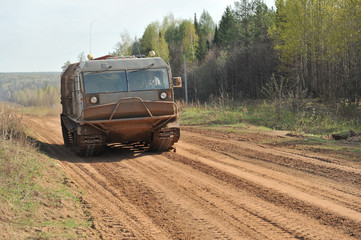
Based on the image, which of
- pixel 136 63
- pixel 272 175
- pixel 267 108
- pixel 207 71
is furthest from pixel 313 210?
pixel 207 71

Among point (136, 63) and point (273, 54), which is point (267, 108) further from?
point (273, 54)

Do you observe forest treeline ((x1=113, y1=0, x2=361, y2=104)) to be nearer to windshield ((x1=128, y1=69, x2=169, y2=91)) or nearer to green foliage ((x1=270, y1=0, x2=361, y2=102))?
green foliage ((x1=270, y1=0, x2=361, y2=102))

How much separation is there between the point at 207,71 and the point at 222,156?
152 feet

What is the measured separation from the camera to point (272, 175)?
820cm

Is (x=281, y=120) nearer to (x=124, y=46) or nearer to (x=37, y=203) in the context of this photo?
(x=37, y=203)

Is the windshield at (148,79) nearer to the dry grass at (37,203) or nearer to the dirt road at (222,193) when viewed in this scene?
the dirt road at (222,193)

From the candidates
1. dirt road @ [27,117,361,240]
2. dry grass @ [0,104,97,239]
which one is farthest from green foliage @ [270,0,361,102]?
dry grass @ [0,104,97,239]

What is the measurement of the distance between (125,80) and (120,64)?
54cm

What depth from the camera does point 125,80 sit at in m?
10.7

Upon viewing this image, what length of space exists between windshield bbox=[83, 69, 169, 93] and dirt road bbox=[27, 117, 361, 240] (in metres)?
2.01

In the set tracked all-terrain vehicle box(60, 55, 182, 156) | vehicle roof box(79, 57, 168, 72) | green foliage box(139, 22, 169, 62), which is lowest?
tracked all-terrain vehicle box(60, 55, 182, 156)

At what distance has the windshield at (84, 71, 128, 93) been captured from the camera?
34.1ft

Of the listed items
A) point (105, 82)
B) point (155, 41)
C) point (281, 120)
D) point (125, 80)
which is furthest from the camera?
point (155, 41)

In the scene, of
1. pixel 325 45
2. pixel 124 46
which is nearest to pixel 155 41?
pixel 124 46
